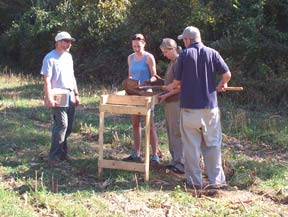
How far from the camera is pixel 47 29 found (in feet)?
60.5

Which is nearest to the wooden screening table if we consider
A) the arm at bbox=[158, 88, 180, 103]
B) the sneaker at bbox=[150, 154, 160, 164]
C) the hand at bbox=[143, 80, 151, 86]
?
the arm at bbox=[158, 88, 180, 103]

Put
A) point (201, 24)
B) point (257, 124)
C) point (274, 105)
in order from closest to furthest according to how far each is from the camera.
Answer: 1. point (257, 124)
2. point (274, 105)
3. point (201, 24)

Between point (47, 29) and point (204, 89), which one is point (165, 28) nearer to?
point (47, 29)

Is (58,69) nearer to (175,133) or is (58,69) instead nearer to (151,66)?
(151,66)

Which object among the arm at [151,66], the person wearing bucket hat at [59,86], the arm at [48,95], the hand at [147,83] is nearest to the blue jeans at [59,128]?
the person wearing bucket hat at [59,86]

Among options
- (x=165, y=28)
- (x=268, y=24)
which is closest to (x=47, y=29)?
(x=165, y=28)

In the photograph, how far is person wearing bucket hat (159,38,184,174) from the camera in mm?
7000

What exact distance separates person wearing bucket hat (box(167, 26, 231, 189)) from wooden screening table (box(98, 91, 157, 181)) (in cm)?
43

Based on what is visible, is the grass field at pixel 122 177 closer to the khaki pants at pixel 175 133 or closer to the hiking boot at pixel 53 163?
the hiking boot at pixel 53 163

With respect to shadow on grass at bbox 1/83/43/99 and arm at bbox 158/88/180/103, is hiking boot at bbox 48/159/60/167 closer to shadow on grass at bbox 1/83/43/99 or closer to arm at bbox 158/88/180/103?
arm at bbox 158/88/180/103

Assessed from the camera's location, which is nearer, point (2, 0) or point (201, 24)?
point (201, 24)

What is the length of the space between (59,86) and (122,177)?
1.58 m

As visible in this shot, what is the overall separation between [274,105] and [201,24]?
10.9ft

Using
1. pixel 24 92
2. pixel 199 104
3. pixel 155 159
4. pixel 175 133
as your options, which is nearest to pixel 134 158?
pixel 155 159
